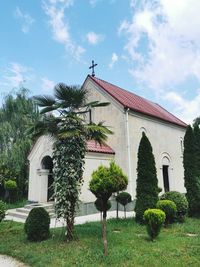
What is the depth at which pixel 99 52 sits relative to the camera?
1273 cm

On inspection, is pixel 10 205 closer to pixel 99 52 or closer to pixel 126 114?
pixel 126 114

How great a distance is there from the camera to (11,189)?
19484mm

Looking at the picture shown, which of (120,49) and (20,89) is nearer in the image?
(120,49)

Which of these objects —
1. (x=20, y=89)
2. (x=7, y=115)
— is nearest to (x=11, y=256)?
(x=7, y=115)

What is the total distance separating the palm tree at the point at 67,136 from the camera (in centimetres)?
830

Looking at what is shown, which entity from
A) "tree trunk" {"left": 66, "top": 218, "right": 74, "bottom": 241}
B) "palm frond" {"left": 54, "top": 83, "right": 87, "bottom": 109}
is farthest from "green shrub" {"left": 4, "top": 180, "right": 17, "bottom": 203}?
"palm frond" {"left": 54, "top": 83, "right": 87, "bottom": 109}

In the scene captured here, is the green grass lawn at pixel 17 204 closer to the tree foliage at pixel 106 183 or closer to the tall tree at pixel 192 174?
the tall tree at pixel 192 174

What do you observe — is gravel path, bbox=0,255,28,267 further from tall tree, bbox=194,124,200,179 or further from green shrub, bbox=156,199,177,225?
tall tree, bbox=194,124,200,179

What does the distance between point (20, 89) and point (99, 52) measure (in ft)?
44.5

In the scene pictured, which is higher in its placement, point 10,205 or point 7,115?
point 7,115

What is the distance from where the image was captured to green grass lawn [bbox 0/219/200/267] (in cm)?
631

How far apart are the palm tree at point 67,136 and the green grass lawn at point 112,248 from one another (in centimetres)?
98

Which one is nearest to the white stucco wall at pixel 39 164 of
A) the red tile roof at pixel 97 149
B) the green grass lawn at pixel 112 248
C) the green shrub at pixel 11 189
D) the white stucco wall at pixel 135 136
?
the red tile roof at pixel 97 149

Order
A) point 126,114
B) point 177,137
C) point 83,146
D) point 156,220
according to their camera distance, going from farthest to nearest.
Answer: point 177,137, point 126,114, point 83,146, point 156,220
